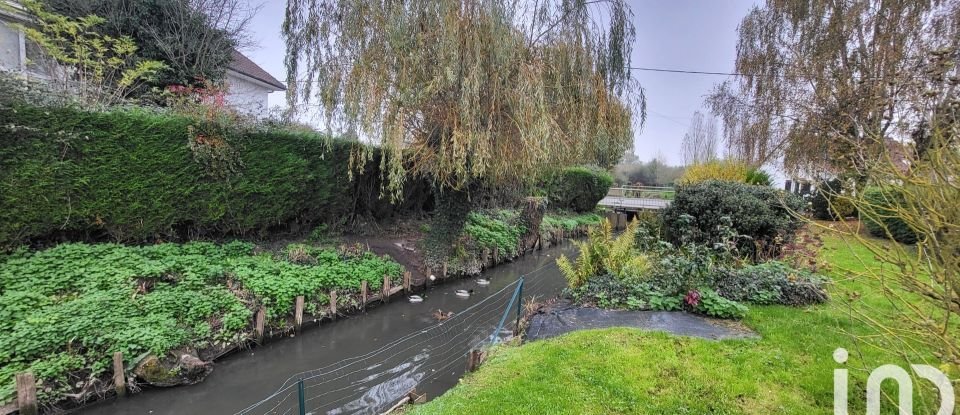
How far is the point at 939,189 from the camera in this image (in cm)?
192

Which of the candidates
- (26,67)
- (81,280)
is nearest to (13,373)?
(81,280)

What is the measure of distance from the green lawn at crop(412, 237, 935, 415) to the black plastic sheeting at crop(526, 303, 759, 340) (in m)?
0.26

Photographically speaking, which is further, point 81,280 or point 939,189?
point 81,280

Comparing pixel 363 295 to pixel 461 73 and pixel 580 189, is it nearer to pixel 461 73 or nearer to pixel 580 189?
pixel 461 73

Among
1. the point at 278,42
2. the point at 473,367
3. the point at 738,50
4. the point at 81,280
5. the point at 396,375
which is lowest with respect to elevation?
the point at 396,375

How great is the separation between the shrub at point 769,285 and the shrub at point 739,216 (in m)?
0.92

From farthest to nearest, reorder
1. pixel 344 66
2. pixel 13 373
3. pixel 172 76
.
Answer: pixel 172 76
pixel 344 66
pixel 13 373

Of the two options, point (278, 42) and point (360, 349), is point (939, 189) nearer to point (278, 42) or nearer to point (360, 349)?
point (360, 349)

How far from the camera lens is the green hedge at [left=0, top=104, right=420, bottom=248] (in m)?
4.73

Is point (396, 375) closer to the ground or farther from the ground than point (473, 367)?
closer to the ground

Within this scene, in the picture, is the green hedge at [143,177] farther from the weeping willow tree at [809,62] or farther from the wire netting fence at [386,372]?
the weeping willow tree at [809,62]

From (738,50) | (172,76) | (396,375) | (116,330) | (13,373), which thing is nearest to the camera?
(13,373)

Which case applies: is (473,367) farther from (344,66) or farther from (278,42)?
(278,42)

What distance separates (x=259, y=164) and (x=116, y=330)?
3.54 metres
